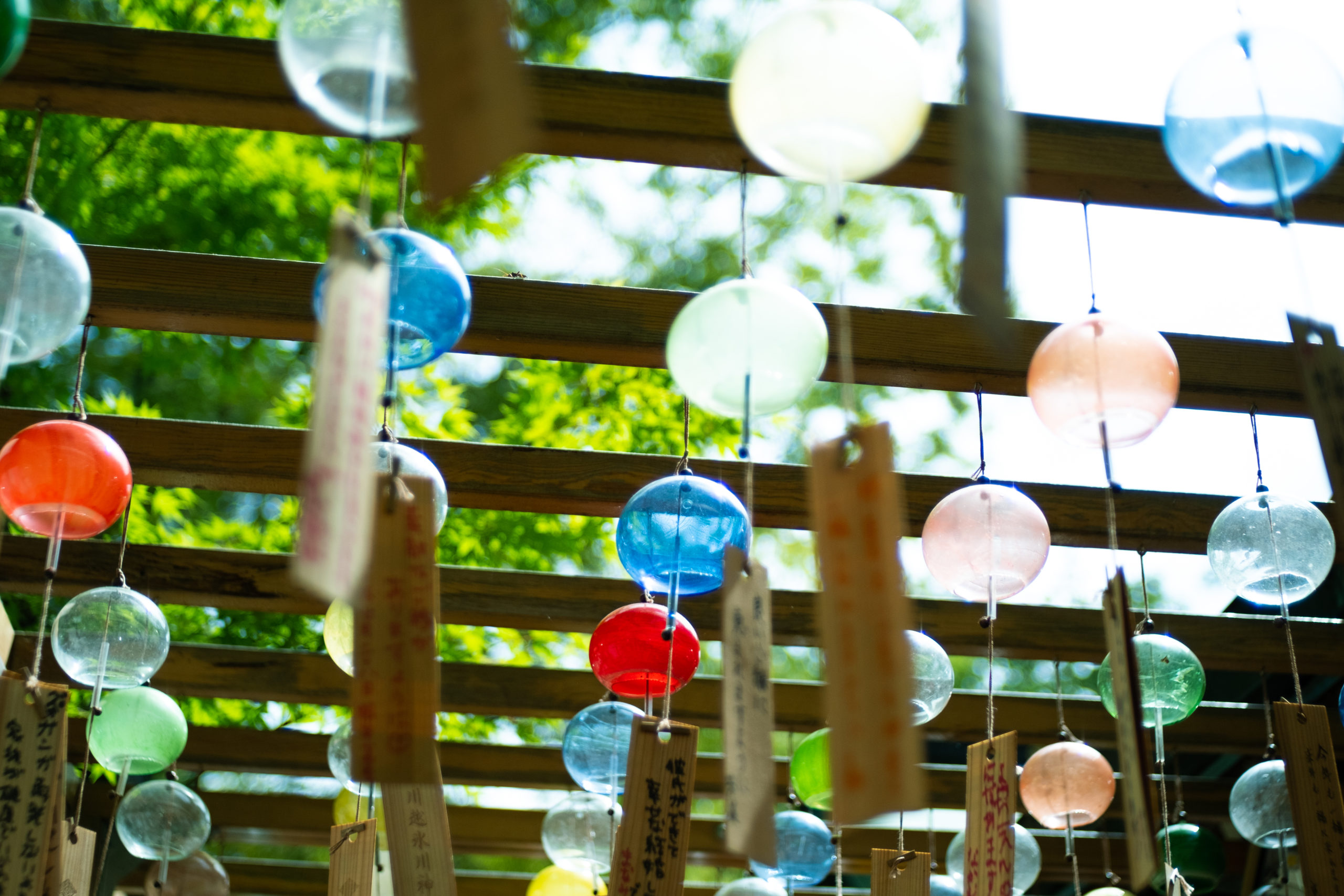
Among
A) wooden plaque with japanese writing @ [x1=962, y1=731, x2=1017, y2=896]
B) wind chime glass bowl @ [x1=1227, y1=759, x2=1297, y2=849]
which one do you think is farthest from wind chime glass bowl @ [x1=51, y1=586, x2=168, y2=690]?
wind chime glass bowl @ [x1=1227, y1=759, x2=1297, y2=849]

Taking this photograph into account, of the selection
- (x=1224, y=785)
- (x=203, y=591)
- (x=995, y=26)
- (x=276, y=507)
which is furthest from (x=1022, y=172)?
(x=276, y=507)

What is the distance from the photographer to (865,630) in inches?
65.9

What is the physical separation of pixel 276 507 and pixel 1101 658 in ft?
18.3

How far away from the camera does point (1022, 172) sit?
2719mm

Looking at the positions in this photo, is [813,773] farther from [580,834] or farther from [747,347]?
[747,347]

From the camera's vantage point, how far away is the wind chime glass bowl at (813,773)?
3.55 meters

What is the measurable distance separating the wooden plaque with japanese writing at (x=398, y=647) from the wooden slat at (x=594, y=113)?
92 cm

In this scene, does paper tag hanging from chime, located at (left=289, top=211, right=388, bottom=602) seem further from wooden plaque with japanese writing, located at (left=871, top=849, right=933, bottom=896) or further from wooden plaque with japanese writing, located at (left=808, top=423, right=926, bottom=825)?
wooden plaque with japanese writing, located at (left=871, top=849, right=933, bottom=896)

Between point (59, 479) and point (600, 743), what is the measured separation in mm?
1583

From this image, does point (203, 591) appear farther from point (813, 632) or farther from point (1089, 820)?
point (1089, 820)

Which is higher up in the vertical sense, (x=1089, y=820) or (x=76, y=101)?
(x=76, y=101)

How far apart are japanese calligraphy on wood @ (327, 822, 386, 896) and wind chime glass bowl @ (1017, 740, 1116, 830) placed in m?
1.85

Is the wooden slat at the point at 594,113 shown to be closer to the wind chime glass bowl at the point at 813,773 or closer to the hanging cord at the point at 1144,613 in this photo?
the hanging cord at the point at 1144,613

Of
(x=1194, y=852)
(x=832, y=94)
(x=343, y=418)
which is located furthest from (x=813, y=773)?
(x=343, y=418)
